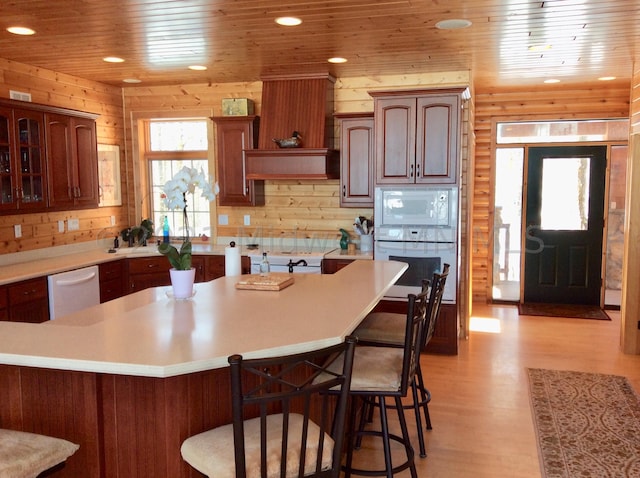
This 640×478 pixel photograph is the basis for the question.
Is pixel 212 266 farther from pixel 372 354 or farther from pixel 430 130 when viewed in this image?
pixel 372 354

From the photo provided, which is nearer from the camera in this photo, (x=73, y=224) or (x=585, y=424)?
(x=585, y=424)

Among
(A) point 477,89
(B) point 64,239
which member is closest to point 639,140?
(A) point 477,89

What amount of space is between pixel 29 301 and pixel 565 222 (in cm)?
607

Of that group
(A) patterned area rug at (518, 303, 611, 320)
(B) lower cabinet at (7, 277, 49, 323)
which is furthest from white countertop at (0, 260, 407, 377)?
(A) patterned area rug at (518, 303, 611, 320)

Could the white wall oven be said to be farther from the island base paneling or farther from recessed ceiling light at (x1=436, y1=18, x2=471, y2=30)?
the island base paneling

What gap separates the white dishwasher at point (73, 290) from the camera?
4.57m

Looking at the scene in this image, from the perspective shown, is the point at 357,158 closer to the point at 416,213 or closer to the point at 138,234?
the point at 416,213

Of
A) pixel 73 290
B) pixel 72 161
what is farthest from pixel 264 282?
pixel 72 161

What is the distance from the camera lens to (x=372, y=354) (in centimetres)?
286

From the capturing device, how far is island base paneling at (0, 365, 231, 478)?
81.5 inches

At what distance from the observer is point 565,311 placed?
22.8 ft

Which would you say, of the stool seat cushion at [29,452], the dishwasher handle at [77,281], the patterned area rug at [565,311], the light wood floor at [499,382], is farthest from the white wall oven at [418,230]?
the stool seat cushion at [29,452]

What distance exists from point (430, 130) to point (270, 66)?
159cm

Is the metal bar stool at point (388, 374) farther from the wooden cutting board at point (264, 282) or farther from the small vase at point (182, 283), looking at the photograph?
the small vase at point (182, 283)
